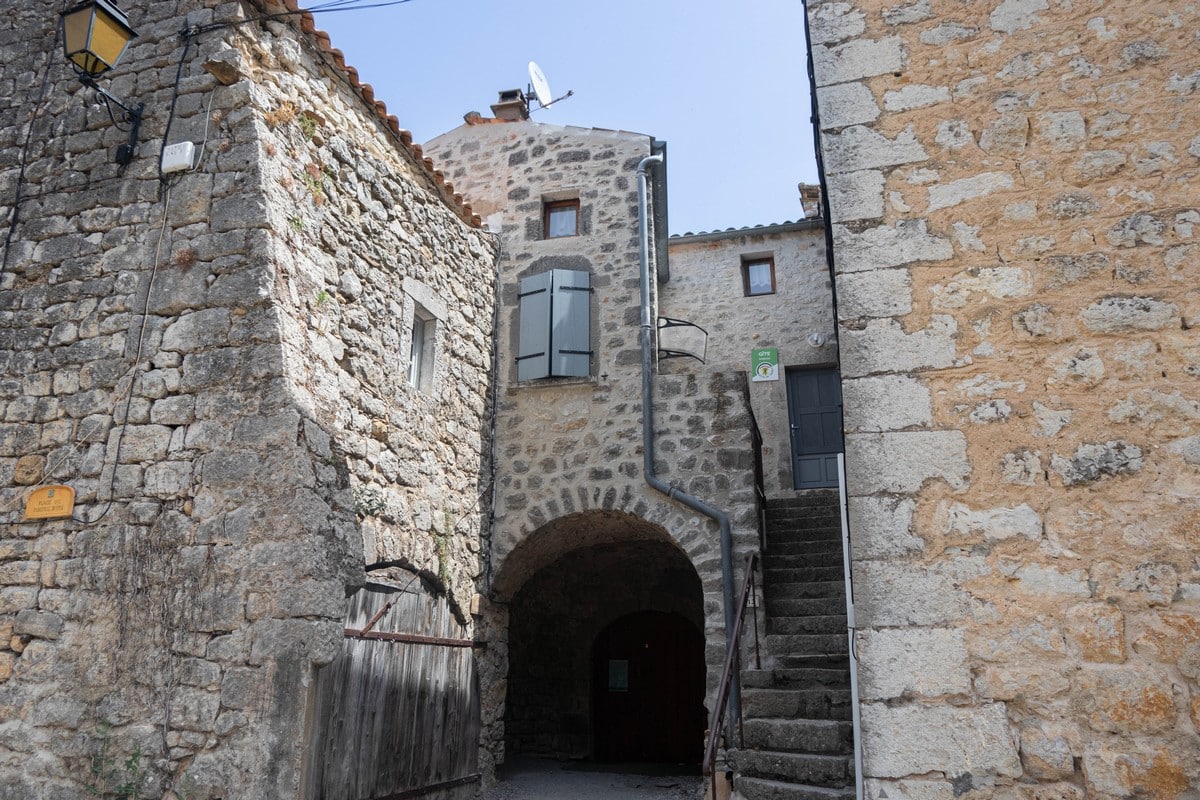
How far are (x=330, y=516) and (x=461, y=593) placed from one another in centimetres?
223

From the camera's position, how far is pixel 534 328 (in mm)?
7867

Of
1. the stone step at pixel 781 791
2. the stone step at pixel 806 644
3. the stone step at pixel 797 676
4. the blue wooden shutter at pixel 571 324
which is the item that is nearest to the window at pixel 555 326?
the blue wooden shutter at pixel 571 324

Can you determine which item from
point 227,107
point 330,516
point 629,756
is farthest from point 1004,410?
point 629,756

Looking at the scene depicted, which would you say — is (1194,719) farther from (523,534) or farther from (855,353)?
(523,534)

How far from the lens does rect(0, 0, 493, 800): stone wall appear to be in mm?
4285

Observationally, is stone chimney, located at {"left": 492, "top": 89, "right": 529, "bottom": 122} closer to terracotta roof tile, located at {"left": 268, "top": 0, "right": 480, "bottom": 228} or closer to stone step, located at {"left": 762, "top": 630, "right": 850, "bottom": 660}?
terracotta roof tile, located at {"left": 268, "top": 0, "right": 480, "bottom": 228}

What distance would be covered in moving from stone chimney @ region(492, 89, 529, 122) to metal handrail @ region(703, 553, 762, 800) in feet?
16.7

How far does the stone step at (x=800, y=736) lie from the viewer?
529cm

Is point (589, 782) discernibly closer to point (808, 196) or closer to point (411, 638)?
point (411, 638)

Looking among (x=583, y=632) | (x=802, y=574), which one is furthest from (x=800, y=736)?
(x=583, y=632)

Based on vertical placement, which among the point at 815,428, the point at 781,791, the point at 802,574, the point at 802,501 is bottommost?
the point at 781,791

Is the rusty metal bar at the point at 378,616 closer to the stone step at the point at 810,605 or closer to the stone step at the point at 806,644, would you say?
the stone step at the point at 806,644

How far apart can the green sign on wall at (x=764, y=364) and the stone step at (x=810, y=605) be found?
3.17 metres

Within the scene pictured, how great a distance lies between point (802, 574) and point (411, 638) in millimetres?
3053
